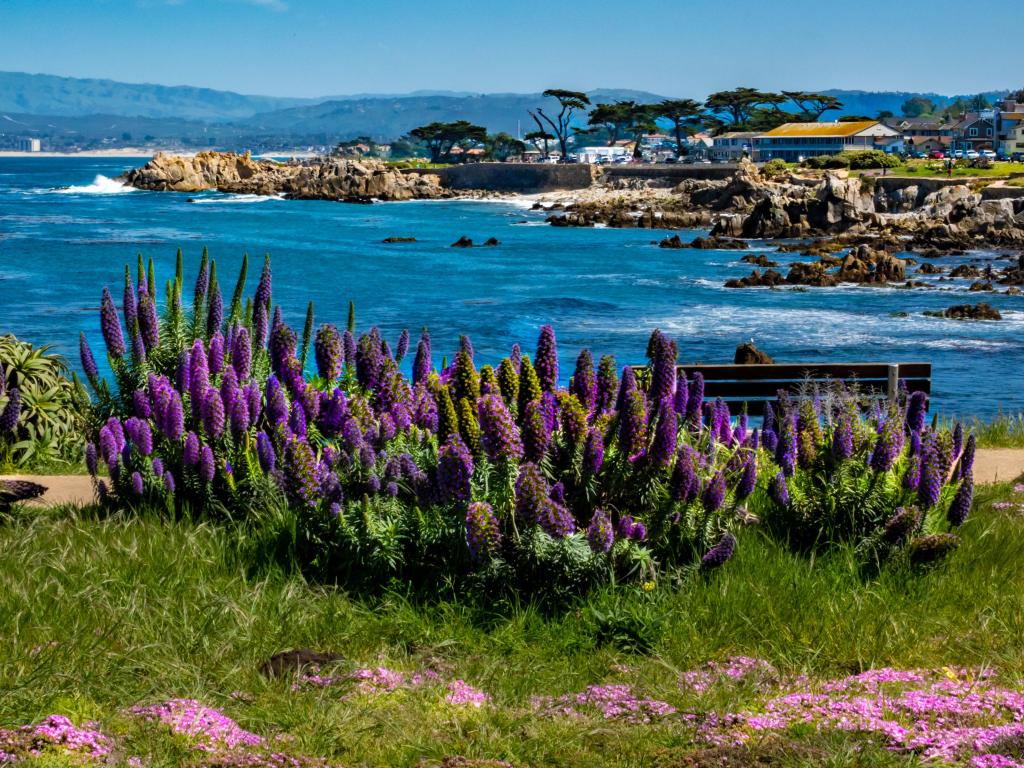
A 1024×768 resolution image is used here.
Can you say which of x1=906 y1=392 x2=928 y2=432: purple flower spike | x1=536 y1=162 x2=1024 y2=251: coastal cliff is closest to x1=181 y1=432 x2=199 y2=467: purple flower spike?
x1=906 y1=392 x2=928 y2=432: purple flower spike

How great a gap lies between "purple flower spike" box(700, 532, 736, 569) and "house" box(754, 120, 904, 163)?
120254 mm

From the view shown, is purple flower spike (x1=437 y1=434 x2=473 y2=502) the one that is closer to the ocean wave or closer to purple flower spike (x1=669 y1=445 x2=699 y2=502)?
purple flower spike (x1=669 y1=445 x2=699 y2=502)

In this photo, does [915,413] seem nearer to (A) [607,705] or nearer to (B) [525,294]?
(A) [607,705]

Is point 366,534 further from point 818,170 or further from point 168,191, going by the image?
point 168,191

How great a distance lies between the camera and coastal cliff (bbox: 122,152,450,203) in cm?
12194

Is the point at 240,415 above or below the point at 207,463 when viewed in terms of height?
above

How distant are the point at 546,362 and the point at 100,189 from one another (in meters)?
147

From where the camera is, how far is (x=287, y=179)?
131 m

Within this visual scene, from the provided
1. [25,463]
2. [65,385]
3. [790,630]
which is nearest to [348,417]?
[790,630]

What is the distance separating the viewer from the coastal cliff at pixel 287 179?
400ft

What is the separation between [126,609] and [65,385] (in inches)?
282

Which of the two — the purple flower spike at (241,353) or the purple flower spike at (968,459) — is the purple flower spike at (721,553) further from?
the purple flower spike at (241,353)

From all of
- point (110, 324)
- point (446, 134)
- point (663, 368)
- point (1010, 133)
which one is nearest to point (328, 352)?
point (110, 324)

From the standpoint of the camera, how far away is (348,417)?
6734 mm
